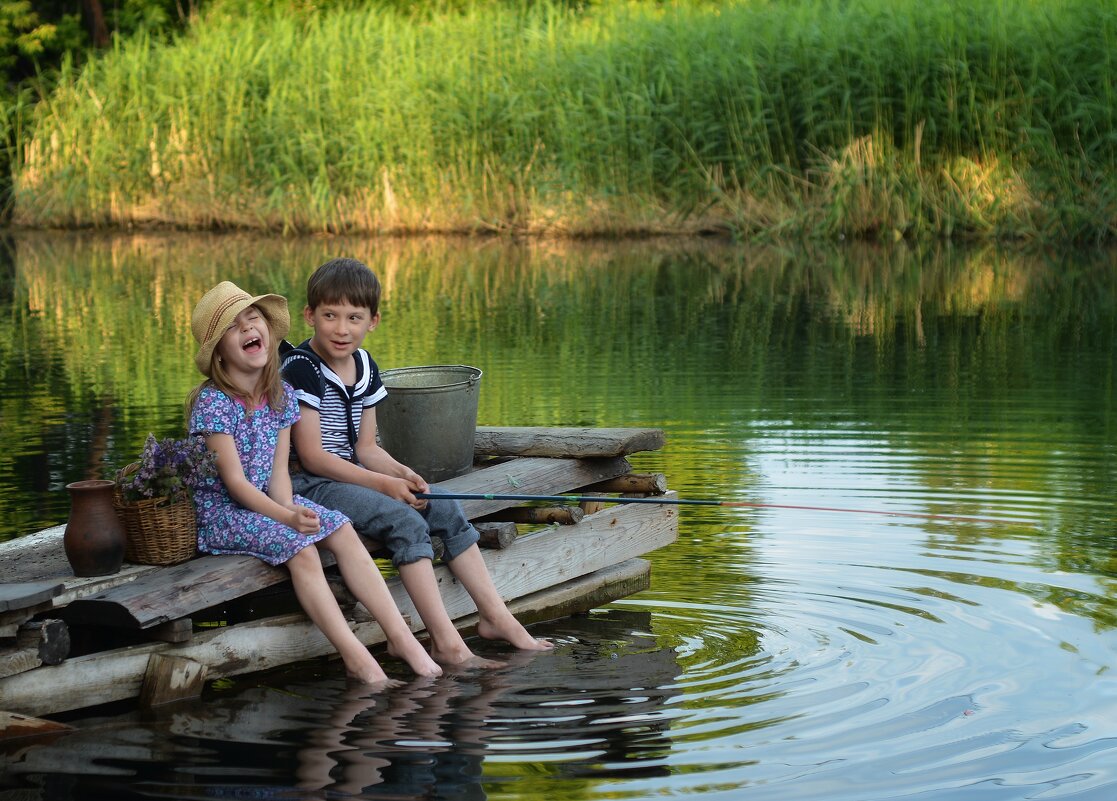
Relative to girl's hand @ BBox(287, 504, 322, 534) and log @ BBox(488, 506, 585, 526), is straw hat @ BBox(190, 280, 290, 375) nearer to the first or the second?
girl's hand @ BBox(287, 504, 322, 534)

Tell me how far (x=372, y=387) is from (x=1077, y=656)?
86.1 inches

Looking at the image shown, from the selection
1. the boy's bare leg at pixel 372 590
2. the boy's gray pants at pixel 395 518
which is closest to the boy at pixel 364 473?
the boy's gray pants at pixel 395 518

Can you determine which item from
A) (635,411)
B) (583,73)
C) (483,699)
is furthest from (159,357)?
(583,73)

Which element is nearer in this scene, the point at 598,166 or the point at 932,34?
the point at 932,34

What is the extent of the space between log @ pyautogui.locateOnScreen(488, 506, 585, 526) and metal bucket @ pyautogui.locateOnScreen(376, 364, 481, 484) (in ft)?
0.86

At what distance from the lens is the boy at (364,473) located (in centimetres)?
471

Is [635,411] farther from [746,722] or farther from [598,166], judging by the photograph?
[598,166]

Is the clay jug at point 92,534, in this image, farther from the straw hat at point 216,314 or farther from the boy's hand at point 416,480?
the boy's hand at point 416,480

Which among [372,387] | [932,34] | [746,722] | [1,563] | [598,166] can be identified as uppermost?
[932,34]

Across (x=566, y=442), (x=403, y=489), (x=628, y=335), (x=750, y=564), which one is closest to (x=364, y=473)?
(x=403, y=489)

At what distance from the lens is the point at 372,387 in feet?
16.4

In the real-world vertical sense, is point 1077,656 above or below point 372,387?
below

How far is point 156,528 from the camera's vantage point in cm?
436

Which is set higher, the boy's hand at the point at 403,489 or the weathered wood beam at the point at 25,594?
the boy's hand at the point at 403,489
